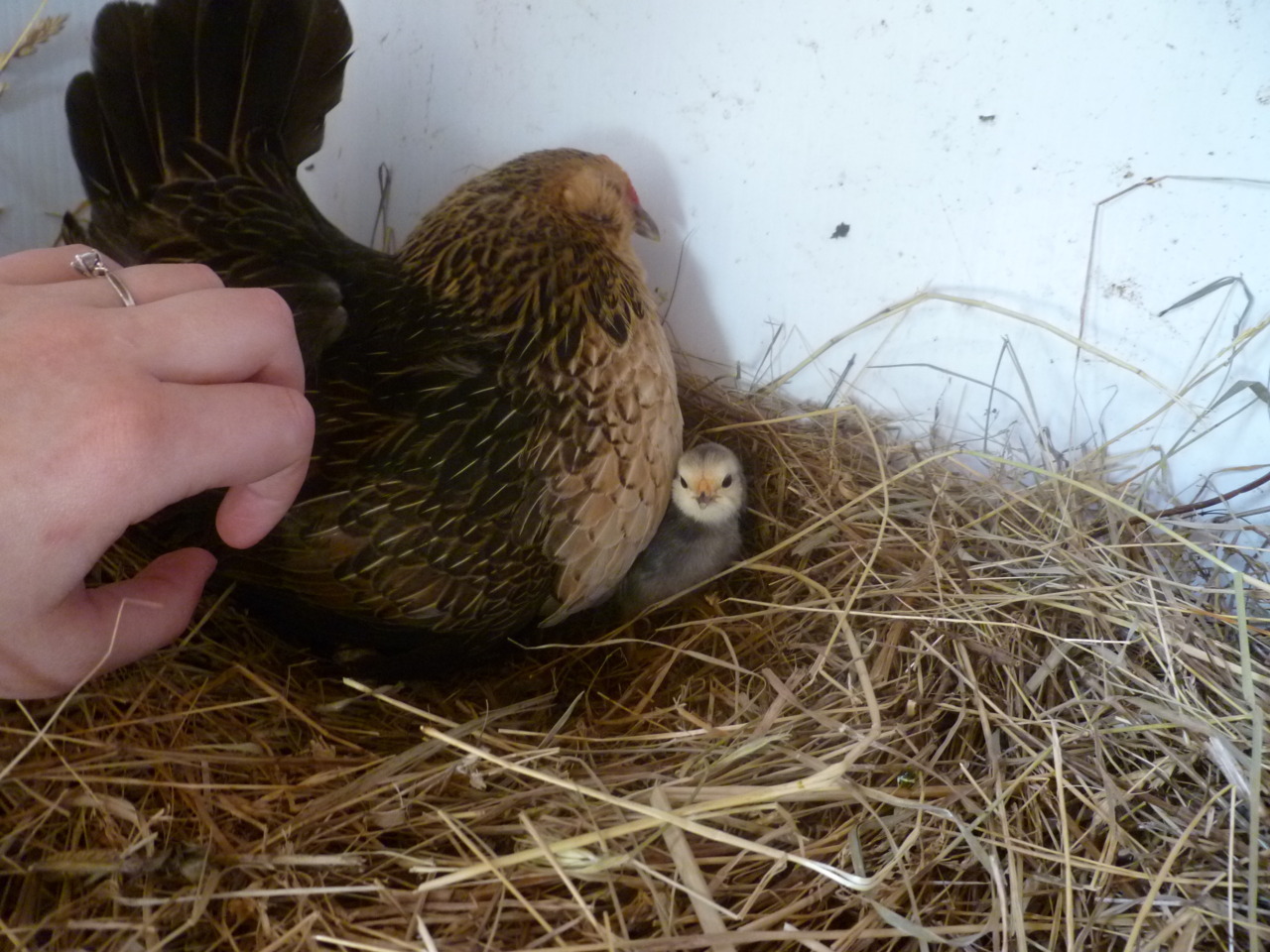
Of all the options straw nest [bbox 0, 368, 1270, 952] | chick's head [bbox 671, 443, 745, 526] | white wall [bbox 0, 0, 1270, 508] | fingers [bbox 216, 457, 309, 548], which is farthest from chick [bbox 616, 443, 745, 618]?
fingers [bbox 216, 457, 309, 548]

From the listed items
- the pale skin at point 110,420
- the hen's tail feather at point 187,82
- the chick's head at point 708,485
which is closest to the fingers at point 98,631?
the pale skin at point 110,420

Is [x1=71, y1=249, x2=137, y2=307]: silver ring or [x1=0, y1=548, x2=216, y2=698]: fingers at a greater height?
[x1=71, y1=249, x2=137, y2=307]: silver ring

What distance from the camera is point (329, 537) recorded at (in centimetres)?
90

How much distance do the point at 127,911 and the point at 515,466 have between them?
56 centimetres

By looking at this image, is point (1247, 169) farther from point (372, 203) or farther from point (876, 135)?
point (372, 203)

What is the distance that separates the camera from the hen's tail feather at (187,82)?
96 centimetres

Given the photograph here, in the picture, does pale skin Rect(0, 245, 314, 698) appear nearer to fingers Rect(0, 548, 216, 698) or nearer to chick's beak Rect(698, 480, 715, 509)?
fingers Rect(0, 548, 216, 698)

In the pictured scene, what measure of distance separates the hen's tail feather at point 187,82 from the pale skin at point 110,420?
1.23ft

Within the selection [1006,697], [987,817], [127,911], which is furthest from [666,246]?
[127,911]

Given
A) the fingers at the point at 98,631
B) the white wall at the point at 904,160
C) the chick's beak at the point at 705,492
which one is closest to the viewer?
the fingers at the point at 98,631

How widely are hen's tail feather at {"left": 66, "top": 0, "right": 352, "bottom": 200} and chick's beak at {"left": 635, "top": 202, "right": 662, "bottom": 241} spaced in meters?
0.46

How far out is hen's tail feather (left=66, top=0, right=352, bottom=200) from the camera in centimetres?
96

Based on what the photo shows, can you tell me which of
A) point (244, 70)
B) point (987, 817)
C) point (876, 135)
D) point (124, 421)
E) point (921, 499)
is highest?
point (876, 135)

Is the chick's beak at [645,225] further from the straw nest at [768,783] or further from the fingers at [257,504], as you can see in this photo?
the fingers at [257,504]
